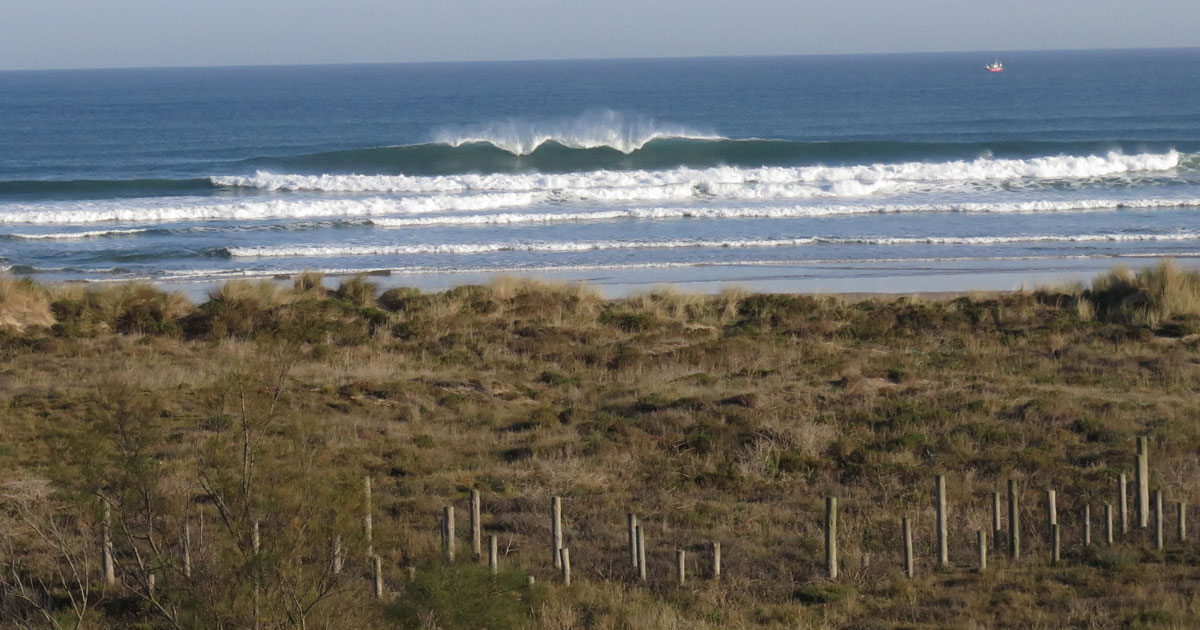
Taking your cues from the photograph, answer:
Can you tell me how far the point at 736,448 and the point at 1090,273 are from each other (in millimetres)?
16293

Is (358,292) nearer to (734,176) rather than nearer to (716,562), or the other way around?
(716,562)

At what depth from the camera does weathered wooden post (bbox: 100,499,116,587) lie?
21.4 feet

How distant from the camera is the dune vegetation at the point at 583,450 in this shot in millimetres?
6383

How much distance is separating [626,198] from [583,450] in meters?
28.7

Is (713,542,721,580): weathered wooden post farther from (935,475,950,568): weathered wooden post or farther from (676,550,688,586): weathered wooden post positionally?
(935,475,950,568): weathered wooden post

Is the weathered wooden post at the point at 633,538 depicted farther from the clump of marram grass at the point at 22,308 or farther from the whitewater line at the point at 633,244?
the whitewater line at the point at 633,244

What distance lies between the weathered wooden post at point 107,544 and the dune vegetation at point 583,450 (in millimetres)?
55

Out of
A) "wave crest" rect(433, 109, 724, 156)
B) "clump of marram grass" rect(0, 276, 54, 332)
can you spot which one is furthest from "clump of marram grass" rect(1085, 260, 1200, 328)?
"wave crest" rect(433, 109, 724, 156)

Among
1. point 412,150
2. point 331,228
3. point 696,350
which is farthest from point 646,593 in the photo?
point 412,150

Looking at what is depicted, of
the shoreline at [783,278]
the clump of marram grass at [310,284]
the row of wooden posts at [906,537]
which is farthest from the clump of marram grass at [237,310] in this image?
the row of wooden posts at [906,537]

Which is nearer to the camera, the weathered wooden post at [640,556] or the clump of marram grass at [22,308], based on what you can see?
the weathered wooden post at [640,556]

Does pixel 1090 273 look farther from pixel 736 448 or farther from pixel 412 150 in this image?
pixel 412 150

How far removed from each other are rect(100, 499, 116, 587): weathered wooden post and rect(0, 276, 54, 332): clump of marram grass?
11648 millimetres

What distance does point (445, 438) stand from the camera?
12.6 m
